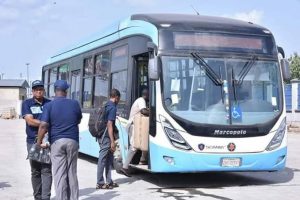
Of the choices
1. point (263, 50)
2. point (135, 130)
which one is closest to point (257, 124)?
point (263, 50)

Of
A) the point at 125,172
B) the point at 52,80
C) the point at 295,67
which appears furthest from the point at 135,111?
the point at 295,67

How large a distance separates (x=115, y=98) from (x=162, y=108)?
93 cm

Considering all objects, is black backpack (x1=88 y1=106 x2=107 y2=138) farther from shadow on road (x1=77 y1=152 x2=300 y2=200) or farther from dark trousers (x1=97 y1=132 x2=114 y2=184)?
shadow on road (x1=77 y1=152 x2=300 y2=200)

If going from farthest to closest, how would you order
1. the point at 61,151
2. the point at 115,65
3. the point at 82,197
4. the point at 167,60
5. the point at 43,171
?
the point at 115,65
the point at 167,60
the point at 82,197
the point at 43,171
the point at 61,151

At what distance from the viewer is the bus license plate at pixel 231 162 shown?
9719 millimetres

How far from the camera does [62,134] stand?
23.6 ft

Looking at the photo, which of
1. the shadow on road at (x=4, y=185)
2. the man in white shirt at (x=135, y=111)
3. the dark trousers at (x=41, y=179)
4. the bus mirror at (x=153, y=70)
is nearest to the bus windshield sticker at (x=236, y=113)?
the bus mirror at (x=153, y=70)

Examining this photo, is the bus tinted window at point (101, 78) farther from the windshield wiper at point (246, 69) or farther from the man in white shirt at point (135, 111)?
the windshield wiper at point (246, 69)

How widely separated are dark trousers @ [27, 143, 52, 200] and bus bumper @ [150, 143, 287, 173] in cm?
247

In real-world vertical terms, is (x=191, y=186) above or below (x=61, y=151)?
below

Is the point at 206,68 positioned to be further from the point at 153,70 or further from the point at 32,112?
the point at 32,112

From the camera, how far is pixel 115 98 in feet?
33.2

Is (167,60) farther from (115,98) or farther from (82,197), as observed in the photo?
(82,197)

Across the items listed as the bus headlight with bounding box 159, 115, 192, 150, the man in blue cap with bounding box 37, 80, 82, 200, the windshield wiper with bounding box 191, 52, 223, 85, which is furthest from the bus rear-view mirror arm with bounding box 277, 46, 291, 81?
the man in blue cap with bounding box 37, 80, 82, 200
